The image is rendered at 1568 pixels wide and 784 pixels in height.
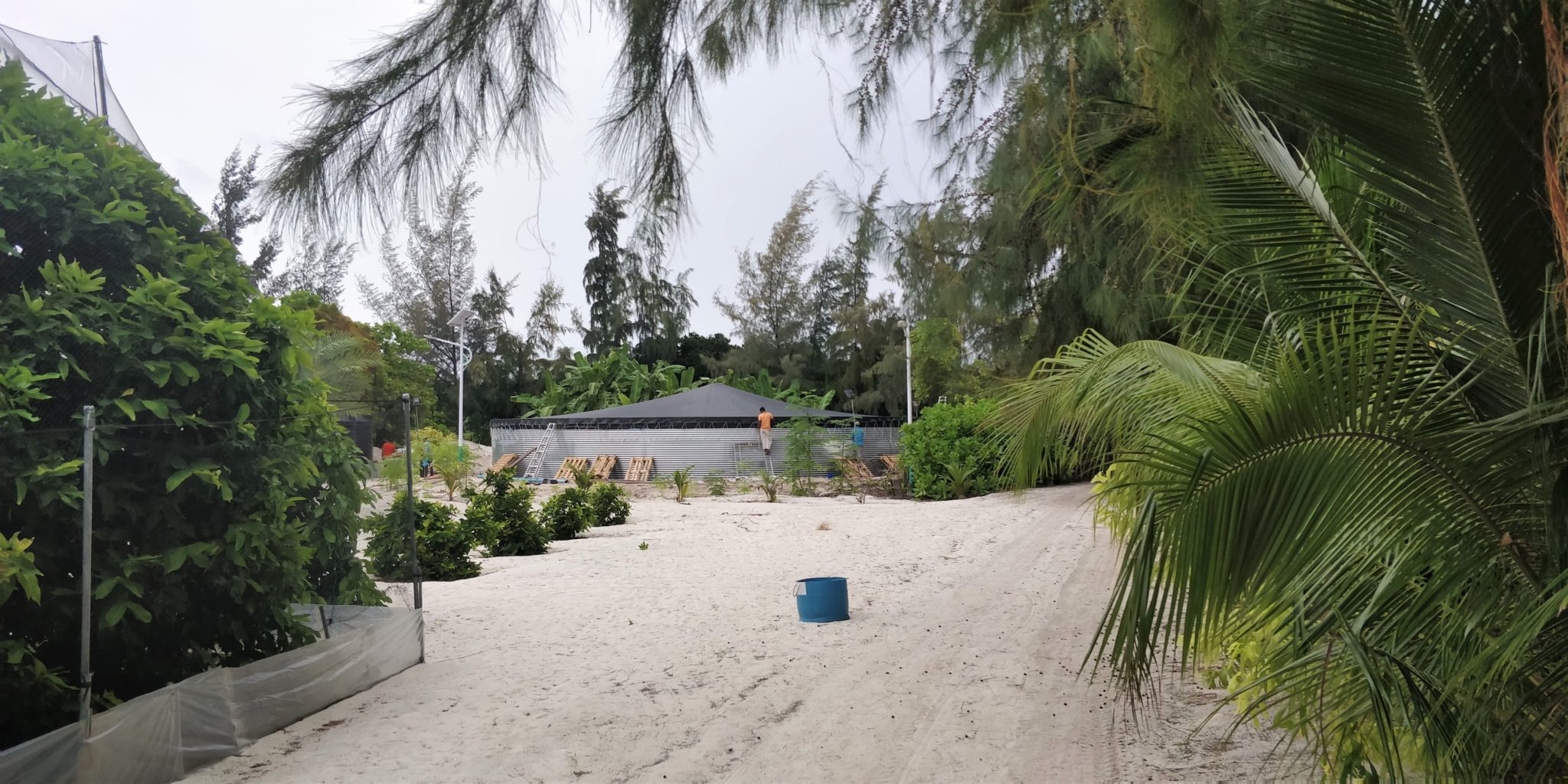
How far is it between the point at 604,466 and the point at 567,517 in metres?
10.7

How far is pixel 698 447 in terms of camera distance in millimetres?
23203

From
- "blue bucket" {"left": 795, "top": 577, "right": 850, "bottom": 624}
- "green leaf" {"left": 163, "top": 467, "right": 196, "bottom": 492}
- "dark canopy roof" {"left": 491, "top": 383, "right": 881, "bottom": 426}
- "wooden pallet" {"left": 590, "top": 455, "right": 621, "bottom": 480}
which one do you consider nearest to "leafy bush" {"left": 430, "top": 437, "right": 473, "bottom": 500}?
"wooden pallet" {"left": 590, "top": 455, "right": 621, "bottom": 480}

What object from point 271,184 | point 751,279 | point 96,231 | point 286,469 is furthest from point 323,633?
point 751,279

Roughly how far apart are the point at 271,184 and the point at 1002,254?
930cm

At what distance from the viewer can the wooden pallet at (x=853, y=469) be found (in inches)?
775

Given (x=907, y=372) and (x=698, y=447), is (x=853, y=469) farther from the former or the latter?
(x=907, y=372)

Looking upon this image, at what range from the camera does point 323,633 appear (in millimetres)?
5477

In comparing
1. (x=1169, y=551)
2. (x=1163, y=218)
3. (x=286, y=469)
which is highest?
(x=1163, y=218)

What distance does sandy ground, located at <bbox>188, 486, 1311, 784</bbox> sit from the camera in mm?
4164

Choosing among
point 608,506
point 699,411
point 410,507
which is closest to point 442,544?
point 410,507

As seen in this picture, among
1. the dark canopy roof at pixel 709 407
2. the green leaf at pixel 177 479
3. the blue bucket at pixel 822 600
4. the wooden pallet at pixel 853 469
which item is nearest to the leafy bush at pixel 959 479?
the wooden pallet at pixel 853 469

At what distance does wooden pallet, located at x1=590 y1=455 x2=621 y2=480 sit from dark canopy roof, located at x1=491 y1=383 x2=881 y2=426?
3.54ft

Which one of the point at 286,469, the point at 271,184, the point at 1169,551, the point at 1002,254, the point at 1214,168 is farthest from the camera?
the point at 1002,254

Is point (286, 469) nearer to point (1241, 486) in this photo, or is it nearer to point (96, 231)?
point (96, 231)
